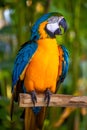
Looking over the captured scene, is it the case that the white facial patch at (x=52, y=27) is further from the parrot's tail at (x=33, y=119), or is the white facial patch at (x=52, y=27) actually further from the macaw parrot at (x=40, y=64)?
the parrot's tail at (x=33, y=119)

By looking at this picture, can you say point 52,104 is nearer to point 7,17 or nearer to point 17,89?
point 17,89

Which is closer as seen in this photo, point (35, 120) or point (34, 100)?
point (34, 100)

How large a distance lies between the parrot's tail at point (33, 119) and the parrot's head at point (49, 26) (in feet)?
0.64

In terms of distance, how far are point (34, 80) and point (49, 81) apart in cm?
4

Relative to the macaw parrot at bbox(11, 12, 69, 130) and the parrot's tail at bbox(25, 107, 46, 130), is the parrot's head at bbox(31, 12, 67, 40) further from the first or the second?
the parrot's tail at bbox(25, 107, 46, 130)

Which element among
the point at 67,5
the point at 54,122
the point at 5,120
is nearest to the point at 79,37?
the point at 67,5

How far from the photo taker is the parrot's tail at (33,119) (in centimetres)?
102

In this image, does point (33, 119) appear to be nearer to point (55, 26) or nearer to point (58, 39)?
point (55, 26)

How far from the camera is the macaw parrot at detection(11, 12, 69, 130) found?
0.93m

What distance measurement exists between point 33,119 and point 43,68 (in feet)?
0.47

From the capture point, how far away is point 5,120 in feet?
3.82

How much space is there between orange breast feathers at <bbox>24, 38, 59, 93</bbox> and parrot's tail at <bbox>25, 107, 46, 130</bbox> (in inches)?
2.3

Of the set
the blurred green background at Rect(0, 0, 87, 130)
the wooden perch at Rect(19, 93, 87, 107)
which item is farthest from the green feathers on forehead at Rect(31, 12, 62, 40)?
→ the blurred green background at Rect(0, 0, 87, 130)

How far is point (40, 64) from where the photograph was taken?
38.6 inches
